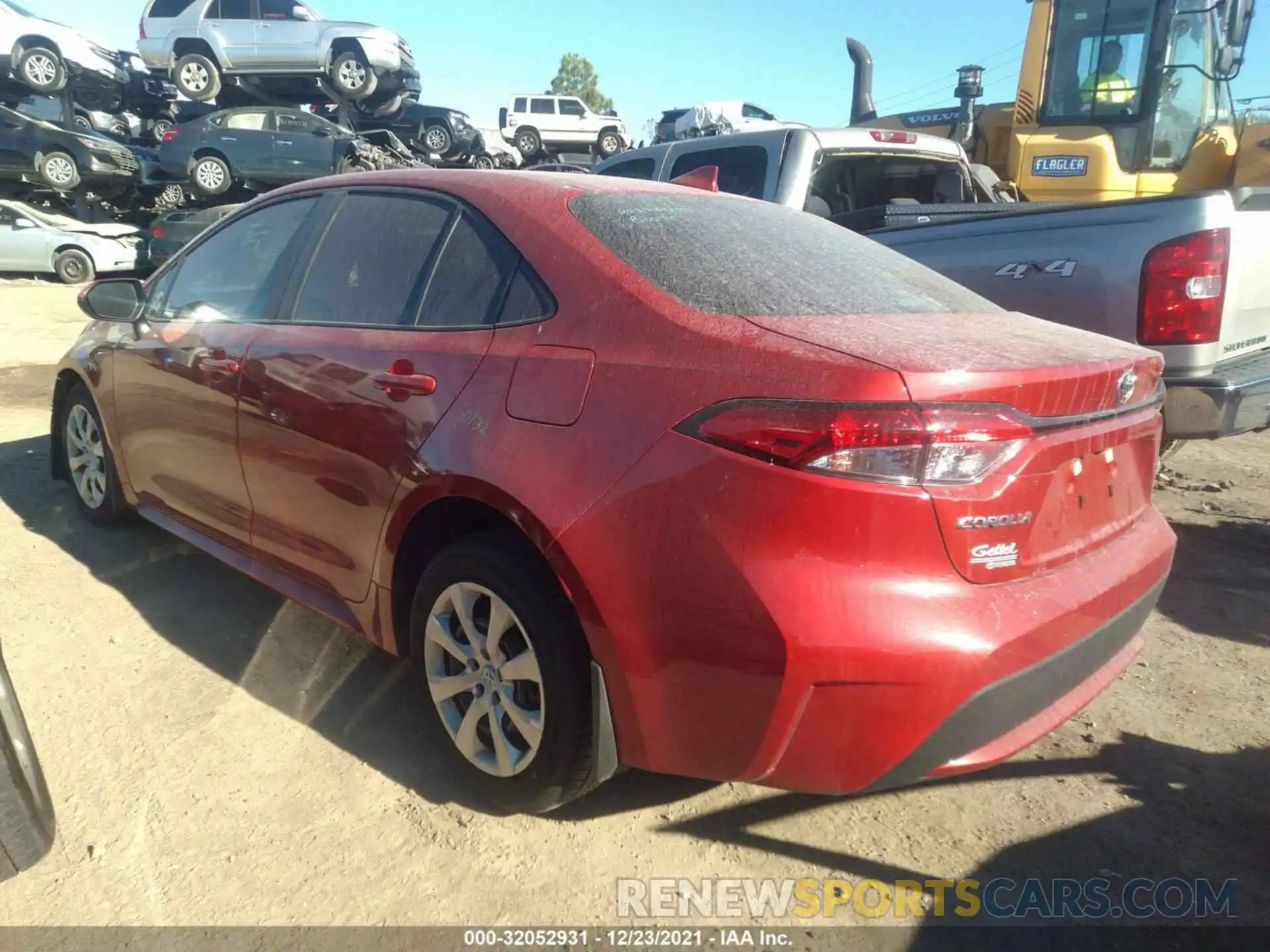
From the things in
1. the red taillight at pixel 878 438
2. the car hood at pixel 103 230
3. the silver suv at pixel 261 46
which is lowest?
the car hood at pixel 103 230

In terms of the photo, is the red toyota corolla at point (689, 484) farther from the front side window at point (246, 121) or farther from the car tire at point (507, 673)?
the front side window at point (246, 121)

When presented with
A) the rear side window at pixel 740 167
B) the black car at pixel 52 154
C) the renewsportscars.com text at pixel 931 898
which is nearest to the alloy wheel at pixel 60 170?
the black car at pixel 52 154

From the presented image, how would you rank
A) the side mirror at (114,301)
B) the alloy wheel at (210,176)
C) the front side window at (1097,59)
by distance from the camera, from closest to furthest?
the side mirror at (114,301) → the front side window at (1097,59) → the alloy wheel at (210,176)

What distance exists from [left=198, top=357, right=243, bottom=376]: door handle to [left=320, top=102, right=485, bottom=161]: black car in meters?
16.8

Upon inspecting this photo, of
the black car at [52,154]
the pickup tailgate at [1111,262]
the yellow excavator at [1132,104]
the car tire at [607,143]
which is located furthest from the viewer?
the car tire at [607,143]

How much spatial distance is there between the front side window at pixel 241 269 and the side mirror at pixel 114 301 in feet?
0.28

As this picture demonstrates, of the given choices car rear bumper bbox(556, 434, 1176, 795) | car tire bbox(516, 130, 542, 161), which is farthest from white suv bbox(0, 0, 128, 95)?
car rear bumper bbox(556, 434, 1176, 795)

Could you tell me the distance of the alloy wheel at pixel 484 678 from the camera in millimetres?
2344

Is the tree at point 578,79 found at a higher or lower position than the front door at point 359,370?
higher

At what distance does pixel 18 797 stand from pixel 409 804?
908mm

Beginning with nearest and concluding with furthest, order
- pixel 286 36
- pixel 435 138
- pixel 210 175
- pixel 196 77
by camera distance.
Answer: pixel 210 175 → pixel 286 36 → pixel 196 77 → pixel 435 138

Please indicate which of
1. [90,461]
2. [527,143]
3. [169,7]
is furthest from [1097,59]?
[527,143]

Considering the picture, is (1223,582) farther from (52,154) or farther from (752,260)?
(52,154)

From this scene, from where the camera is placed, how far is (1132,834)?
242cm
